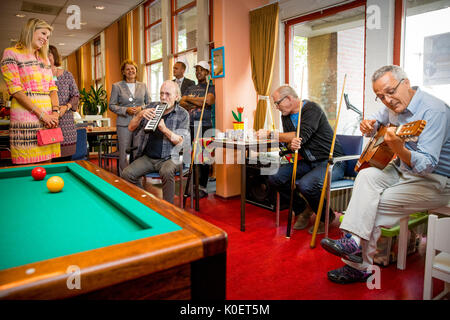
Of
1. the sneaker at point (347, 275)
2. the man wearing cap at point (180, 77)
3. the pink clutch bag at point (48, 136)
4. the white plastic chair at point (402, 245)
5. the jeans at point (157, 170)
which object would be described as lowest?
the sneaker at point (347, 275)

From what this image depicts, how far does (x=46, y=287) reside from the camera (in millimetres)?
726

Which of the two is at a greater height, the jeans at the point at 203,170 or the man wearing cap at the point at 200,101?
the man wearing cap at the point at 200,101

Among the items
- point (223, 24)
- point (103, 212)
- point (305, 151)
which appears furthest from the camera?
point (223, 24)

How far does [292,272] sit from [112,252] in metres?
1.67

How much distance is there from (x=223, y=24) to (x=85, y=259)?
383cm

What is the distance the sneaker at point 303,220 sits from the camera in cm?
314

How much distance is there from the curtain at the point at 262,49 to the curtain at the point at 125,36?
461 cm

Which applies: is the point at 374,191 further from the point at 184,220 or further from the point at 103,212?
the point at 103,212

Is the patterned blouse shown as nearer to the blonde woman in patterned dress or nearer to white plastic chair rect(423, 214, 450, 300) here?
the blonde woman in patterned dress

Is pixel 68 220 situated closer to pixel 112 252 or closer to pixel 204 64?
pixel 112 252

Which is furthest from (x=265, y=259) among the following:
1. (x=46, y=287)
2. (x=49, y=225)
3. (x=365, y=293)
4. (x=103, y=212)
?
(x=46, y=287)

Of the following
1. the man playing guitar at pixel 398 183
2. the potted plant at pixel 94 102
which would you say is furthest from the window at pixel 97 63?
the man playing guitar at pixel 398 183

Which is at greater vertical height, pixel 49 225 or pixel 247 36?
pixel 247 36

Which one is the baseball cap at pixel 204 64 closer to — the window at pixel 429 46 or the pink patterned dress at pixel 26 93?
the pink patterned dress at pixel 26 93
